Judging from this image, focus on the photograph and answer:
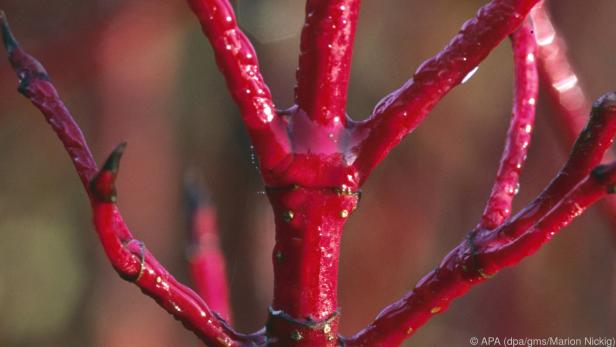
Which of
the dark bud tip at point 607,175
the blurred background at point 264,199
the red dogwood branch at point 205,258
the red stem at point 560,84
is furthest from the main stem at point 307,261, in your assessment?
the blurred background at point 264,199

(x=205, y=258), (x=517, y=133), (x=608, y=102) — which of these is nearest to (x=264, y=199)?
(x=205, y=258)

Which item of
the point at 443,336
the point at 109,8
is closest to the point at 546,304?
the point at 443,336

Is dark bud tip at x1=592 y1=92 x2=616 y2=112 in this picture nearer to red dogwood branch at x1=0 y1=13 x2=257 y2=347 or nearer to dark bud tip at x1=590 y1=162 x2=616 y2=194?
dark bud tip at x1=590 y1=162 x2=616 y2=194

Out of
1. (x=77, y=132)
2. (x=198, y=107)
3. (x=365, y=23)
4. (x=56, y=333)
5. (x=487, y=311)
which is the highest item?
(x=77, y=132)

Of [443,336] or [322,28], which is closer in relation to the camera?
[322,28]

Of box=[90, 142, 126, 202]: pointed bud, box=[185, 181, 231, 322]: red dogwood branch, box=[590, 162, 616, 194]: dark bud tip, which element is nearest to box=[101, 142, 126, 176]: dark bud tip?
box=[90, 142, 126, 202]: pointed bud

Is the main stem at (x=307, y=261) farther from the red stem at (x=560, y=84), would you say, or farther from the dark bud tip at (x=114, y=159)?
the red stem at (x=560, y=84)

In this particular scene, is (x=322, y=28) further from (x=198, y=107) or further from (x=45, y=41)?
(x=198, y=107)
